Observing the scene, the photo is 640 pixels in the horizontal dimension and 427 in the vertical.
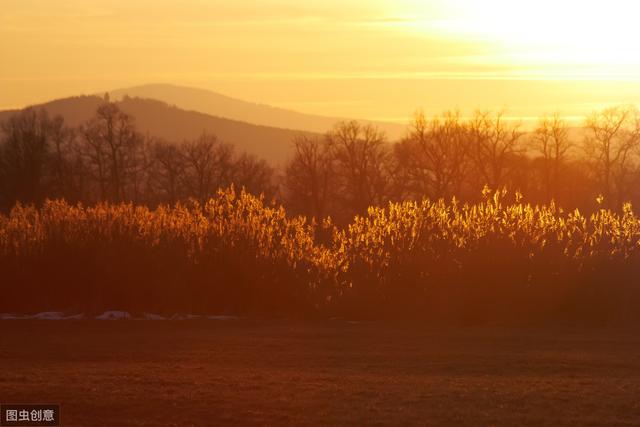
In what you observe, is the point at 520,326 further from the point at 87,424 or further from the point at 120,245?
the point at 87,424

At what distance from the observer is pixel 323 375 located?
18438 mm

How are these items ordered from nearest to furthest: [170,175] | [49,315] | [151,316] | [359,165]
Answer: [151,316] → [49,315] → [359,165] → [170,175]

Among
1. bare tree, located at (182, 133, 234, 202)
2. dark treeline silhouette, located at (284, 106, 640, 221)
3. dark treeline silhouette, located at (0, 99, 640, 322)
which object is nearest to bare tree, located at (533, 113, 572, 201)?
dark treeline silhouette, located at (284, 106, 640, 221)

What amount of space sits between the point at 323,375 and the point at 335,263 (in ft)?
48.2

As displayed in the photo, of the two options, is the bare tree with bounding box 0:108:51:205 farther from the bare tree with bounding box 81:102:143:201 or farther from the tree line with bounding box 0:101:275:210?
the bare tree with bounding box 81:102:143:201

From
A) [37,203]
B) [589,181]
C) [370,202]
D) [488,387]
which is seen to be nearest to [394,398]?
[488,387]

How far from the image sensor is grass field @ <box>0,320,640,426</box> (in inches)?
584

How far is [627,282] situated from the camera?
30984 millimetres

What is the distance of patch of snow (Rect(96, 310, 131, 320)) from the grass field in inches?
118

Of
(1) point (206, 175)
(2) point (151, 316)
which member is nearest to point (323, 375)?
(2) point (151, 316)

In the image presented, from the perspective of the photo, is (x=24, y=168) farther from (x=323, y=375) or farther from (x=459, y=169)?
(x=323, y=375)

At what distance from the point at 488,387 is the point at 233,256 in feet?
56.3

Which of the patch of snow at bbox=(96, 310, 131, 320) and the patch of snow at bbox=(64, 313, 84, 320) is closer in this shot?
the patch of snow at bbox=(64, 313, 84, 320)

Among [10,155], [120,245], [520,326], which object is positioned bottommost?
[520,326]
